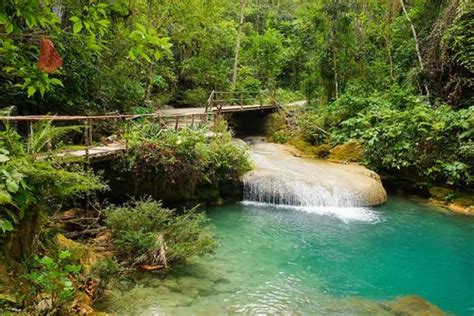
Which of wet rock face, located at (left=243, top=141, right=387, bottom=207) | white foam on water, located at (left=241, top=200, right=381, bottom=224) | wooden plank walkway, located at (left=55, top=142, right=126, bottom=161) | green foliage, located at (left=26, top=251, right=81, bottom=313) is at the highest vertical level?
wooden plank walkway, located at (left=55, top=142, right=126, bottom=161)

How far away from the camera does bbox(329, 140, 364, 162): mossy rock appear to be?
52.0 feet

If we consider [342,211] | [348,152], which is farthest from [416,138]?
[342,211]

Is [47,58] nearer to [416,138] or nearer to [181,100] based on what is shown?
[416,138]

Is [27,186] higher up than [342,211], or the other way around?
[27,186]

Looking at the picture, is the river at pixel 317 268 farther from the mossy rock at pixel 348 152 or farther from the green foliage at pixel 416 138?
the mossy rock at pixel 348 152

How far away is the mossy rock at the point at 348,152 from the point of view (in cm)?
1586

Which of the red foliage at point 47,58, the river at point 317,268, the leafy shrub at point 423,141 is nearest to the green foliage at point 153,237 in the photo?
the river at point 317,268

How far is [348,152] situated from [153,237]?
1098cm

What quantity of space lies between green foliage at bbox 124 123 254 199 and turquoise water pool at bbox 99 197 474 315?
109 cm

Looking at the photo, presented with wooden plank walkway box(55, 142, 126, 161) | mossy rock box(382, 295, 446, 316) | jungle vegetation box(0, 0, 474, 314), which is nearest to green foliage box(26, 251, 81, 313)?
jungle vegetation box(0, 0, 474, 314)

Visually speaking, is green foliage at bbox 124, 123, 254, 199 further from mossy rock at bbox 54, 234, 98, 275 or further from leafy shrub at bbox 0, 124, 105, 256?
leafy shrub at bbox 0, 124, 105, 256

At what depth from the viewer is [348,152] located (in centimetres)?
1616

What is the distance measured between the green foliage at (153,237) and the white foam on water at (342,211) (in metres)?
5.00

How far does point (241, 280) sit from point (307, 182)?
605 cm
